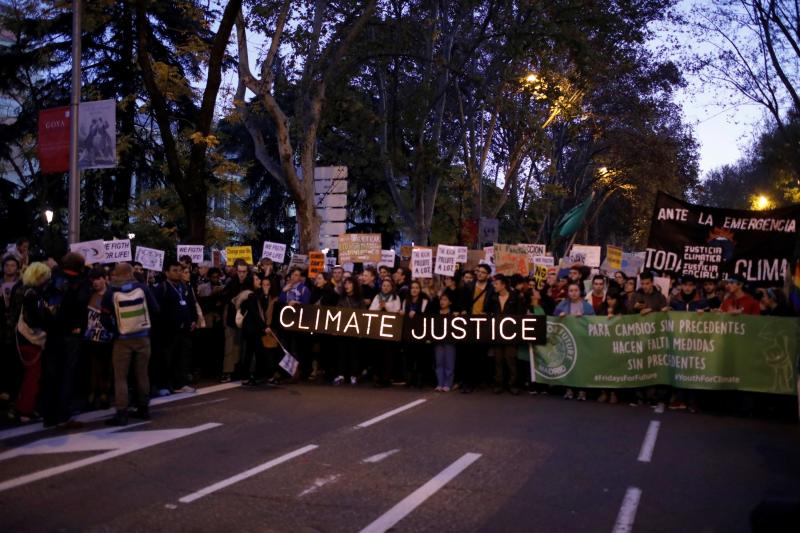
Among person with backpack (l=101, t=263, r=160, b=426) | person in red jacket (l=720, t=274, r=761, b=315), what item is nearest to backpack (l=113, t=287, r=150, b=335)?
person with backpack (l=101, t=263, r=160, b=426)

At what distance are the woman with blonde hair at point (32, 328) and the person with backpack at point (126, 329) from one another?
2.31ft

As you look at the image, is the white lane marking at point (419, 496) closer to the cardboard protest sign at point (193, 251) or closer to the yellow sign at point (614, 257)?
the cardboard protest sign at point (193, 251)

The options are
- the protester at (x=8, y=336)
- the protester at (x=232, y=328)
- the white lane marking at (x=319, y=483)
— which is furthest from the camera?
the protester at (x=232, y=328)

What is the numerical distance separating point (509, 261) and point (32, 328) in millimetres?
12640

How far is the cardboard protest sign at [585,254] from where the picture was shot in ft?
79.7

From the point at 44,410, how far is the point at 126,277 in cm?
172

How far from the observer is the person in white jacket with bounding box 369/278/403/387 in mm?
13883

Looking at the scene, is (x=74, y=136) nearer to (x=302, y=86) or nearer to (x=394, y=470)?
(x=302, y=86)

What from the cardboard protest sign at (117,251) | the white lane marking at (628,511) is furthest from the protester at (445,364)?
the white lane marking at (628,511)

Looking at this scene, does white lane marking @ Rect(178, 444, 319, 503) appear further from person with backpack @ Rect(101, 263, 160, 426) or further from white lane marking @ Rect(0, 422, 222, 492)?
person with backpack @ Rect(101, 263, 160, 426)

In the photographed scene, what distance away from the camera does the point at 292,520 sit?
6301 mm

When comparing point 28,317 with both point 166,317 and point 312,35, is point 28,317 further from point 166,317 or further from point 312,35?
point 312,35

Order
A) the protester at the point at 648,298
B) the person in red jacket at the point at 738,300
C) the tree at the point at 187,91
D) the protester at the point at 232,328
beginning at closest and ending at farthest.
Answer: the person in red jacket at the point at 738,300, the protester at the point at 648,298, the protester at the point at 232,328, the tree at the point at 187,91

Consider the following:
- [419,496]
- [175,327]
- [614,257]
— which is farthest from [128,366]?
→ [614,257]
